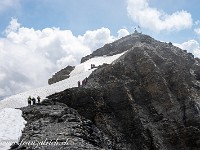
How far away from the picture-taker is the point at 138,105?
49.2m

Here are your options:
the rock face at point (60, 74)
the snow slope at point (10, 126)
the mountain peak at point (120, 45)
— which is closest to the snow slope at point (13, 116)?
the snow slope at point (10, 126)

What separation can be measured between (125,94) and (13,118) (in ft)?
59.0

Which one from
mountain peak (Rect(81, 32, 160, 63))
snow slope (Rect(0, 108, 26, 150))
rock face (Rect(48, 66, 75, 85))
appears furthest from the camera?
mountain peak (Rect(81, 32, 160, 63))

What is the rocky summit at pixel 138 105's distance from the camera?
41.9 meters

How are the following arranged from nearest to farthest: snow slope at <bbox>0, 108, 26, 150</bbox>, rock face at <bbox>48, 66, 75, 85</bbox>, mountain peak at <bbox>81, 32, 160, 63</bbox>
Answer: snow slope at <bbox>0, 108, 26, 150</bbox>, rock face at <bbox>48, 66, 75, 85</bbox>, mountain peak at <bbox>81, 32, 160, 63</bbox>

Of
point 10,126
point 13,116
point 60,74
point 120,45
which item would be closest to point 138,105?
point 13,116

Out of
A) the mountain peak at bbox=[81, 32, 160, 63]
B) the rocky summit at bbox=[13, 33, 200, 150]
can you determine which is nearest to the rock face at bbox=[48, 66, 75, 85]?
the mountain peak at bbox=[81, 32, 160, 63]

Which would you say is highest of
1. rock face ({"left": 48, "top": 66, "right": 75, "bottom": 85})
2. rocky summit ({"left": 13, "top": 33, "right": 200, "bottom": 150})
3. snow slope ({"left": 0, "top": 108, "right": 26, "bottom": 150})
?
rock face ({"left": 48, "top": 66, "right": 75, "bottom": 85})

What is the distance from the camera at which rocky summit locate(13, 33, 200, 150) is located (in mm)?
41906

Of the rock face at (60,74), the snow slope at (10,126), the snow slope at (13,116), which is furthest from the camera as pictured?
the rock face at (60,74)

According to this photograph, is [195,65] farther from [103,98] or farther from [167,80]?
[103,98]

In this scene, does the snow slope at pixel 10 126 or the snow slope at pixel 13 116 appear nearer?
the snow slope at pixel 10 126

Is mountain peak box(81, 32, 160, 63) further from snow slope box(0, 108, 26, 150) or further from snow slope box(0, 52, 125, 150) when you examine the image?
snow slope box(0, 108, 26, 150)

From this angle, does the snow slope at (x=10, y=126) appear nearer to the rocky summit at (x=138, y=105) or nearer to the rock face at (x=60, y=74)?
the rocky summit at (x=138, y=105)
